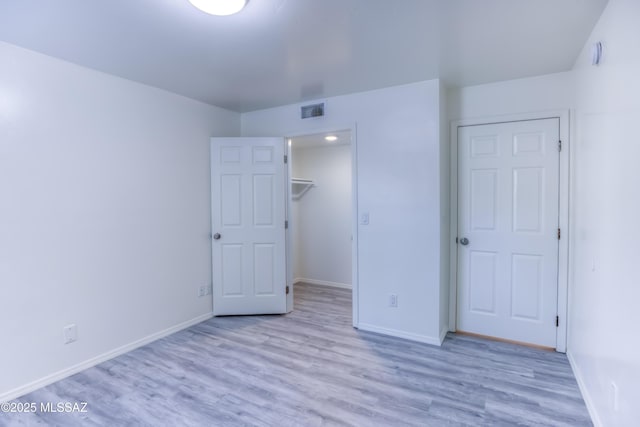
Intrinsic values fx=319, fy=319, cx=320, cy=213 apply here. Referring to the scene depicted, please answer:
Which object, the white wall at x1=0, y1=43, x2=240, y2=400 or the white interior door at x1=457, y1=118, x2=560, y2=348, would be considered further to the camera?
the white interior door at x1=457, y1=118, x2=560, y2=348

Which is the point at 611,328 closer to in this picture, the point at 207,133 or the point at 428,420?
the point at 428,420

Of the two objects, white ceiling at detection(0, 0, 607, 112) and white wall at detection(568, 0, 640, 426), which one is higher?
white ceiling at detection(0, 0, 607, 112)

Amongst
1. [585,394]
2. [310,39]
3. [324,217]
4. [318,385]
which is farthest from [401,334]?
[310,39]

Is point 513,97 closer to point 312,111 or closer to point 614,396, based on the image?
point 312,111

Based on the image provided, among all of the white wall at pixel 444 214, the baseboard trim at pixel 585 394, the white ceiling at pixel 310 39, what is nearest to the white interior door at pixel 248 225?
the white ceiling at pixel 310 39

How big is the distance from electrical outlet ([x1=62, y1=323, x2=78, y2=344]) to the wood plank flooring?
27cm

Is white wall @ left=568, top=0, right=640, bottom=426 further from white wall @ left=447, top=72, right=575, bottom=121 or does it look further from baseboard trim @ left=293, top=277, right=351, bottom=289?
baseboard trim @ left=293, top=277, right=351, bottom=289

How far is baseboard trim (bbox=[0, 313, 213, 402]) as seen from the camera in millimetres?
2104

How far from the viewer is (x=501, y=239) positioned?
2.88 metres

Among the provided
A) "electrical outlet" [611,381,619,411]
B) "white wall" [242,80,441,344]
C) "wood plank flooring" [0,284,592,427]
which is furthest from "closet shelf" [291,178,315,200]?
"electrical outlet" [611,381,619,411]

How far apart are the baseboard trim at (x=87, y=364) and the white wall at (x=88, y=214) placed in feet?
0.04

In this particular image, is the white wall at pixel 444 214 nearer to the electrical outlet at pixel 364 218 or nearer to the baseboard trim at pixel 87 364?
the electrical outlet at pixel 364 218

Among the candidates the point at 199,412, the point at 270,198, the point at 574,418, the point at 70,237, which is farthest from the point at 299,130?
the point at 574,418

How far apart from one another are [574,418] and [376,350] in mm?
1326
